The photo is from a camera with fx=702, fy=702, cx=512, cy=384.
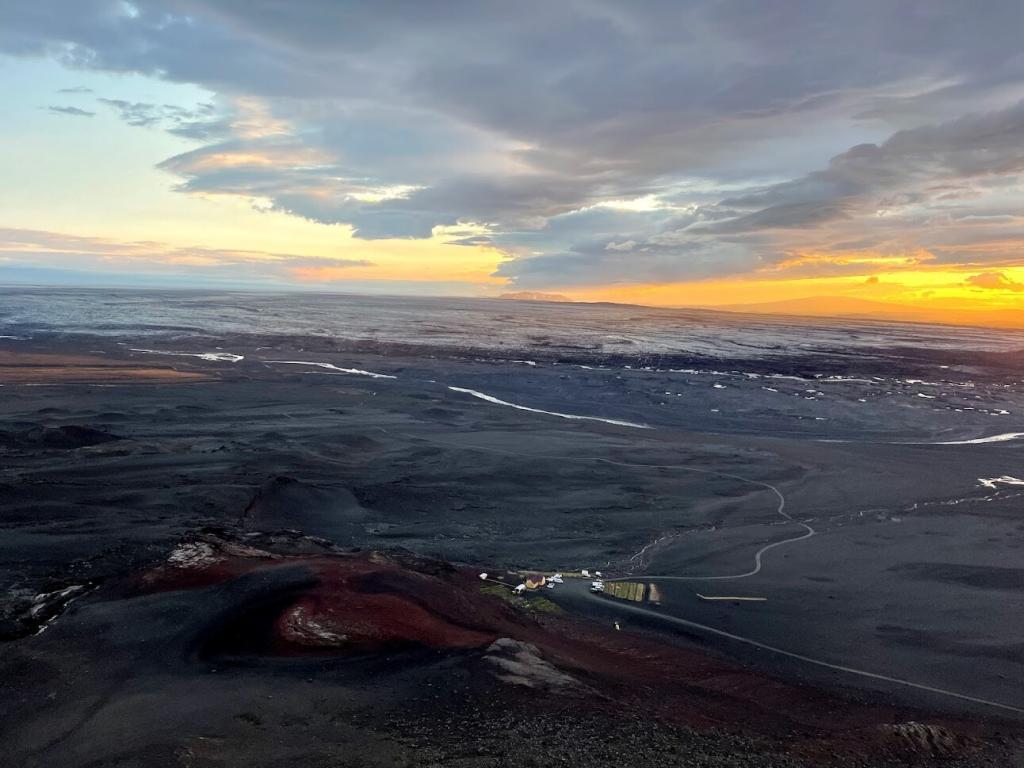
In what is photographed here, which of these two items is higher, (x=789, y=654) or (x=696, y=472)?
(x=696, y=472)

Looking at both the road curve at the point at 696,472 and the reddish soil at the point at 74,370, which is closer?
the road curve at the point at 696,472

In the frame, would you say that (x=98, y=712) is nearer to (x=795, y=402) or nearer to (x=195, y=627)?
(x=195, y=627)

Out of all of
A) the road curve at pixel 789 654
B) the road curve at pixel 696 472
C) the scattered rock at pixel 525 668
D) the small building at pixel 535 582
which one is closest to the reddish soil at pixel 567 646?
the scattered rock at pixel 525 668

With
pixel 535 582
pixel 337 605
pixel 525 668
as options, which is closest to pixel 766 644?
pixel 535 582

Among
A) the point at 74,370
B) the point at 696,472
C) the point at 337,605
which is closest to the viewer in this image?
the point at 337,605

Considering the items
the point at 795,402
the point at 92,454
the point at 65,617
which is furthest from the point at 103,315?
the point at 65,617

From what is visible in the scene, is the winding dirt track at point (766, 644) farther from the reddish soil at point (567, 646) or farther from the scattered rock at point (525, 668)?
the scattered rock at point (525, 668)

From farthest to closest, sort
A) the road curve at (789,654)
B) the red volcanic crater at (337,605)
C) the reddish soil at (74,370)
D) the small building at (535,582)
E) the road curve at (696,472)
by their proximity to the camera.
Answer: the reddish soil at (74,370) < the road curve at (696,472) < the small building at (535,582) < the road curve at (789,654) < the red volcanic crater at (337,605)

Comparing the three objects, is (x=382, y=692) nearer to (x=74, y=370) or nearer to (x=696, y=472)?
(x=696, y=472)

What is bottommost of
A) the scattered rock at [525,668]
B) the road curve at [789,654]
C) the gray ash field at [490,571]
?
the road curve at [789,654]

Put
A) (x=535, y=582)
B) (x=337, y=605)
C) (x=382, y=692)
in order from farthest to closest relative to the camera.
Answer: (x=535, y=582)
(x=337, y=605)
(x=382, y=692)
